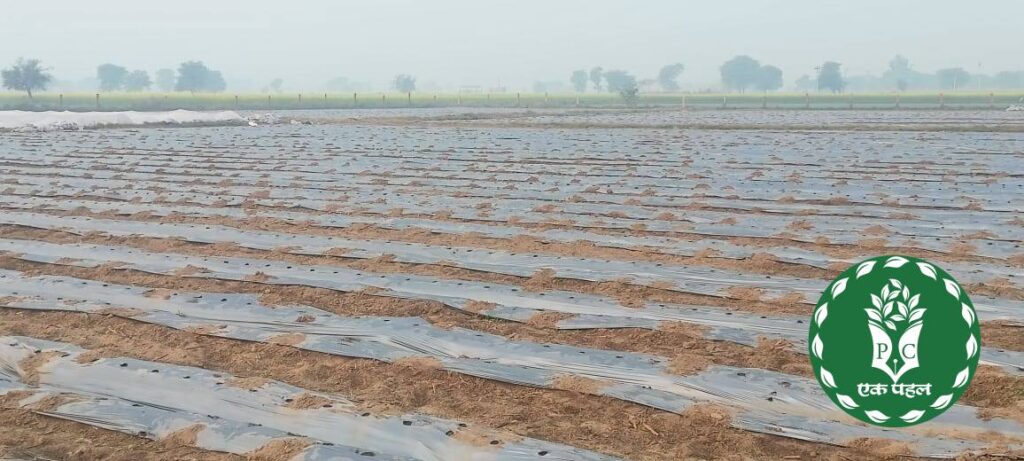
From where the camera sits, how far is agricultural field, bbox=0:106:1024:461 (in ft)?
11.3

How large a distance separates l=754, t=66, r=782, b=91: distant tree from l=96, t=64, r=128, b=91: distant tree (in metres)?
115

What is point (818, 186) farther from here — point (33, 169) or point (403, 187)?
point (33, 169)

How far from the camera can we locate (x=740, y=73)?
154875 mm

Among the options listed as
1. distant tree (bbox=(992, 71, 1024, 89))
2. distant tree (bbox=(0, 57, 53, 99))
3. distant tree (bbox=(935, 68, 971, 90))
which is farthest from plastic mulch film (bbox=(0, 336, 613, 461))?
distant tree (bbox=(992, 71, 1024, 89))

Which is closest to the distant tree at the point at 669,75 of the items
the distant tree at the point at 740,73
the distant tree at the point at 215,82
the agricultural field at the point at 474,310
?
the distant tree at the point at 740,73

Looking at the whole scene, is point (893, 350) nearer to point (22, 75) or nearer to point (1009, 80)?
point (22, 75)

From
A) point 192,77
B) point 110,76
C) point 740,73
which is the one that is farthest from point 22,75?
point 740,73

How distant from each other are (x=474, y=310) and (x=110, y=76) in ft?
485

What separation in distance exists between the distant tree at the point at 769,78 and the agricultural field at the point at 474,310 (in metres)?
151

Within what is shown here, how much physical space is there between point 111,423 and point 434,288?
2446mm

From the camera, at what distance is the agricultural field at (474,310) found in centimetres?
343

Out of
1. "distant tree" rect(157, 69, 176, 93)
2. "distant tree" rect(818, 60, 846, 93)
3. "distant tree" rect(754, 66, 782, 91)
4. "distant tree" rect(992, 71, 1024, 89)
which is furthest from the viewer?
"distant tree" rect(157, 69, 176, 93)

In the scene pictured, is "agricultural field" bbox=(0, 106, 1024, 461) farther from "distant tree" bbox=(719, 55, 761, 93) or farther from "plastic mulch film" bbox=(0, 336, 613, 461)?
"distant tree" bbox=(719, 55, 761, 93)

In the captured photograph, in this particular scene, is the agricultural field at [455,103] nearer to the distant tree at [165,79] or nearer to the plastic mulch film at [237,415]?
the plastic mulch film at [237,415]
